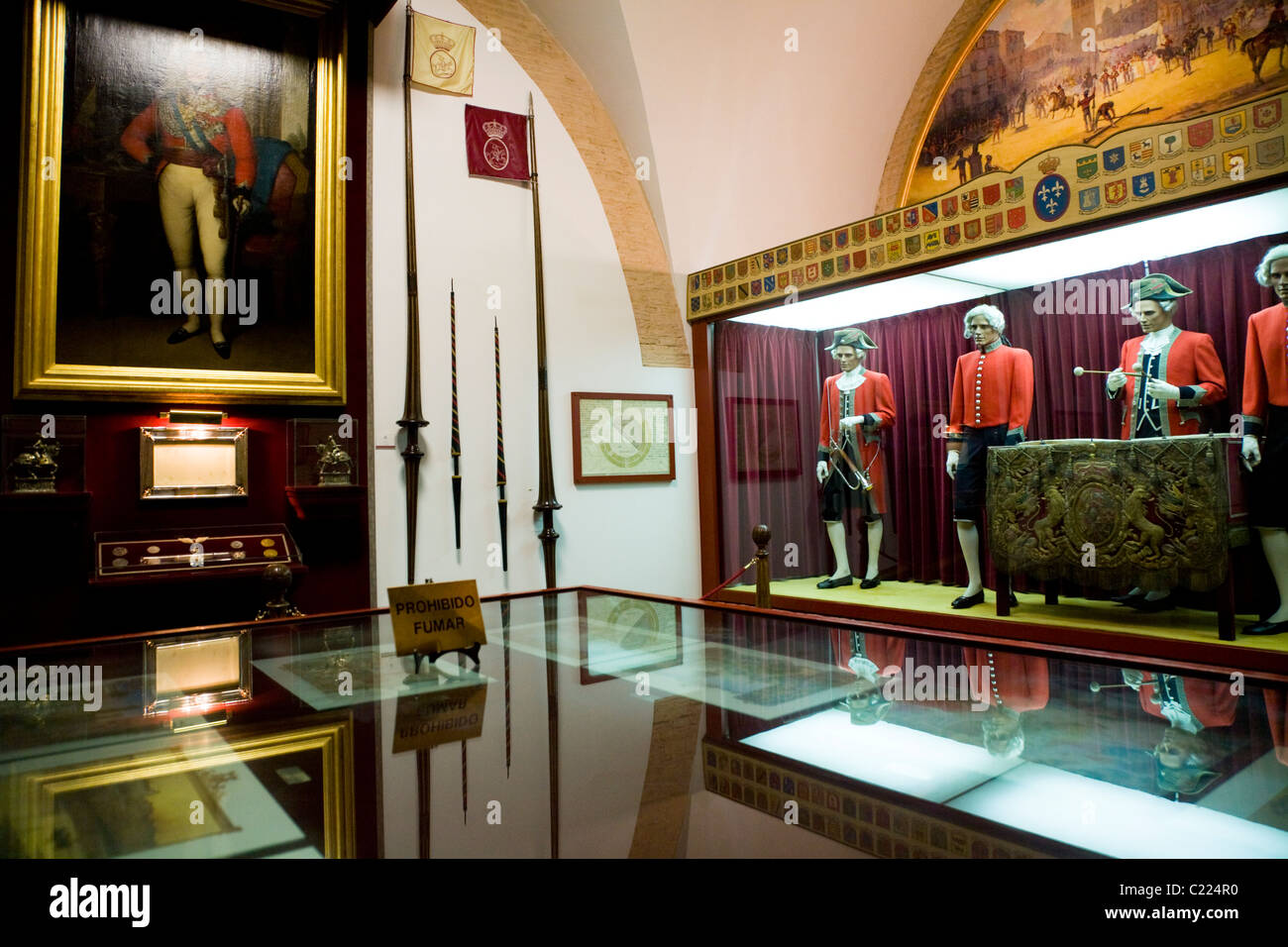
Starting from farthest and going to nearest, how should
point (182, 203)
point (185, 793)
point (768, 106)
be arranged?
point (768, 106), point (182, 203), point (185, 793)

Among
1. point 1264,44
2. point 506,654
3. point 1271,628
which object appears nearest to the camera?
point 506,654

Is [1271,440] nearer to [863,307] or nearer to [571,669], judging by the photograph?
[863,307]

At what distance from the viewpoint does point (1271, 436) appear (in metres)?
3.76

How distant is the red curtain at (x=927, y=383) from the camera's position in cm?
431

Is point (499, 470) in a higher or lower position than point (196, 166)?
lower

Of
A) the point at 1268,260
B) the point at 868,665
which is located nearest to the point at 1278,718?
the point at 868,665

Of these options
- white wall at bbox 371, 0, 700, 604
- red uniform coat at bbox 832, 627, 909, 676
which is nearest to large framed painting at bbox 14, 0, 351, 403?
white wall at bbox 371, 0, 700, 604

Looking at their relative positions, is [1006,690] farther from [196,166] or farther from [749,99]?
[749,99]

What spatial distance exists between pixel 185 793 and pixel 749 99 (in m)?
6.77

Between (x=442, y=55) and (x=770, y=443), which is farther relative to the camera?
(x=770, y=443)

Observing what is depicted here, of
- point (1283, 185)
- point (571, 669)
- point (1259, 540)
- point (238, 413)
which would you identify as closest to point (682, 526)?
point (238, 413)

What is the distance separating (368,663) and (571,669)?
501 mm

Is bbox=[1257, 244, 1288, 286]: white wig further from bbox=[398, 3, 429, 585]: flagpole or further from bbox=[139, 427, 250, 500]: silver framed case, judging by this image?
bbox=[139, 427, 250, 500]: silver framed case

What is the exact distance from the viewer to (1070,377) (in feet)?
15.9
